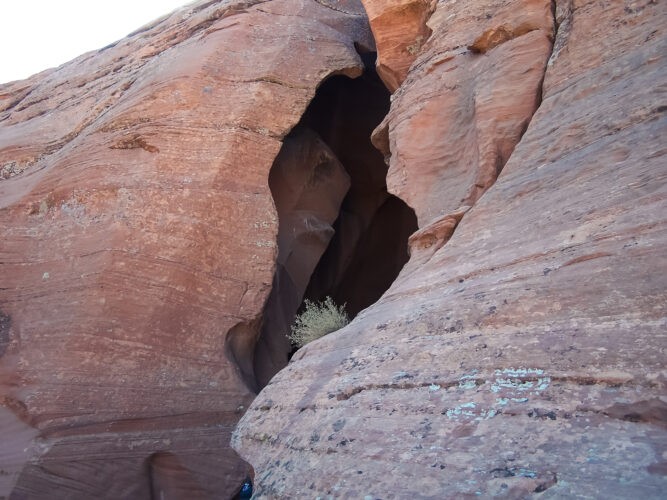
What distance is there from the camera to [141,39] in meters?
10.6

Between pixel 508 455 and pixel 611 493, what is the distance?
0.44 m

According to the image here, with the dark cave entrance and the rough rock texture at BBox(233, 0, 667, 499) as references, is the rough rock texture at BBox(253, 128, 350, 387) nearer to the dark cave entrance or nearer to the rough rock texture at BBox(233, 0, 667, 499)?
the dark cave entrance

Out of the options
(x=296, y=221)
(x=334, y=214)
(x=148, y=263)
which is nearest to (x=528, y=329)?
(x=148, y=263)

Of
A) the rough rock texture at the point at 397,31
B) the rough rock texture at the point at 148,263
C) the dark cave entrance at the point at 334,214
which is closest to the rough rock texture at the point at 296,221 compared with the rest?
the dark cave entrance at the point at 334,214

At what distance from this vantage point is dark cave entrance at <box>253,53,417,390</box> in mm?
8430

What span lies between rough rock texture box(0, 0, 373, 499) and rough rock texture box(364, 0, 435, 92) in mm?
851

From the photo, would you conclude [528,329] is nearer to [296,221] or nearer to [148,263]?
[148,263]

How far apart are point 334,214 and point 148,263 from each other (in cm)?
389

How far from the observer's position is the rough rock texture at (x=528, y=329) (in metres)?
2.22

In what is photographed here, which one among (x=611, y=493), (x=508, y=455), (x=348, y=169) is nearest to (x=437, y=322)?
(x=508, y=455)

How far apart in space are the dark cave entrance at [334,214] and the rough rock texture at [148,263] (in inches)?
51.5

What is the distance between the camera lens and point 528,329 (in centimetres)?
285

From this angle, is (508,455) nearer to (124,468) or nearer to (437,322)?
(437,322)

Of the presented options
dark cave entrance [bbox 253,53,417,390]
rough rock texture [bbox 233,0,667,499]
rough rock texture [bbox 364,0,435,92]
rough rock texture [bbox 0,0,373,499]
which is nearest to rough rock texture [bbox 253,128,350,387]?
dark cave entrance [bbox 253,53,417,390]
